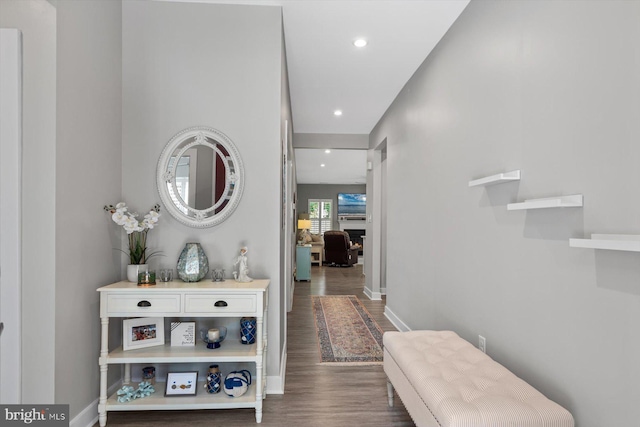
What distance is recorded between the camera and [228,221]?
103 inches

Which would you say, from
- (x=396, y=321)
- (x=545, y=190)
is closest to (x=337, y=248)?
(x=396, y=321)

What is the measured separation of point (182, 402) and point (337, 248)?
8119 mm

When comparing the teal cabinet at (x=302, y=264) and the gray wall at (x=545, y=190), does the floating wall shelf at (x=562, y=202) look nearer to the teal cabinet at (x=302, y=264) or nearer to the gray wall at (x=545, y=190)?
the gray wall at (x=545, y=190)

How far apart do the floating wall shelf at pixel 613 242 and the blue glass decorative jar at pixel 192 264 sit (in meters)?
1.99

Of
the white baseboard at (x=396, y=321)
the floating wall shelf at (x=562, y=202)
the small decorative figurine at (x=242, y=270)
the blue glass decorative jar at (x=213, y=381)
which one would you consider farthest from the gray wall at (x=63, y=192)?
the white baseboard at (x=396, y=321)

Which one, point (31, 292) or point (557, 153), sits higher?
point (557, 153)

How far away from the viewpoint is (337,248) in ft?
33.6

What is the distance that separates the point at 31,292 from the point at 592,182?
2517 millimetres

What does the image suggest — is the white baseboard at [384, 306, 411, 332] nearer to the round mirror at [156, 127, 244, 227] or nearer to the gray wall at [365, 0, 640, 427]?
the gray wall at [365, 0, 640, 427]

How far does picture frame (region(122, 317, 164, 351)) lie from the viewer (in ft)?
7.63

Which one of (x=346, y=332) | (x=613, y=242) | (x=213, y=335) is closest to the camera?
(x=613, y=242)

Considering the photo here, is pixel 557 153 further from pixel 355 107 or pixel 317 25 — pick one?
pixel 355 107

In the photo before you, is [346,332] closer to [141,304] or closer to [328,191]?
[141,304]

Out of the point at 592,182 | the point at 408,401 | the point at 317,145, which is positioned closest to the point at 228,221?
the point at 408,401
